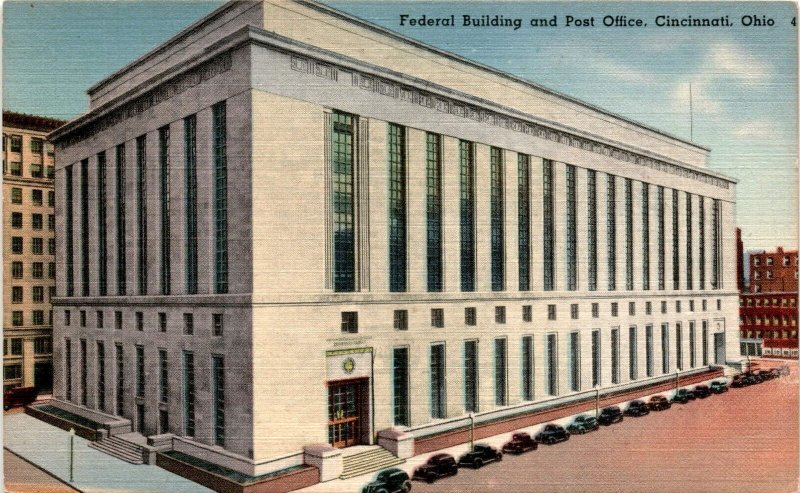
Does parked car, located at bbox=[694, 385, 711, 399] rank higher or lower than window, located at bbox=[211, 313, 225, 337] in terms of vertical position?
lower

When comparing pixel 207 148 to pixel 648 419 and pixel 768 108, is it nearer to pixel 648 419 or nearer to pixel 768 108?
pixel 768 108

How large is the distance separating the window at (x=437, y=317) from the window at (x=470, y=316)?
3.80 ft

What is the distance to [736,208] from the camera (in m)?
22.2

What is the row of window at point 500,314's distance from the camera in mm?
21156

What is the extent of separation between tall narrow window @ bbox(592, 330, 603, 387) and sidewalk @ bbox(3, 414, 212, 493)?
15859 mm

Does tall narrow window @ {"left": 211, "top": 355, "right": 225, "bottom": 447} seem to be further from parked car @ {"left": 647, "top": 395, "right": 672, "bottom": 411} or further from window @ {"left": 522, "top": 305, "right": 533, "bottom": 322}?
parked car @ {"left": 647, "top": 395, "right": 672, "bottom": 411}

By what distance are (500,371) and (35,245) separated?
17.8 m

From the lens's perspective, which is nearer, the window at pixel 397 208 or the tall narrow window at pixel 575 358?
the window at pixel 397 208

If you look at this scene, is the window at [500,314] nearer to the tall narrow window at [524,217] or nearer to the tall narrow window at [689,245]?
the tall narrow window at [524,217]

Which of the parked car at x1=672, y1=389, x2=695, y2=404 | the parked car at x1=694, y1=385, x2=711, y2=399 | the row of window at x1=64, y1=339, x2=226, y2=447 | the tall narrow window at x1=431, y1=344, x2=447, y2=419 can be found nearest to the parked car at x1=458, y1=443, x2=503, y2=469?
the tall narrow window at x1=431, y1=344, x2=447, y2=419

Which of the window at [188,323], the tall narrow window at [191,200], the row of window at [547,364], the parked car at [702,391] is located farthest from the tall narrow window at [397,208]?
the parked car at [702,391]

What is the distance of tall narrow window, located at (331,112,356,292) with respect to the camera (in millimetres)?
20938

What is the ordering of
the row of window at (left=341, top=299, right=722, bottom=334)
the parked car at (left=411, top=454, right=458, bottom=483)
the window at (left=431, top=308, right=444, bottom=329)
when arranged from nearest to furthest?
the parked car at (left=411, top=454, right=458, bottom=483) < the row of window at (left=341, top=299, right=722, bottom=334) < the window at (left=431, top=308, right=444, bottom=329)

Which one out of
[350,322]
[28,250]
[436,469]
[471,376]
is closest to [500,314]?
[471,376]
